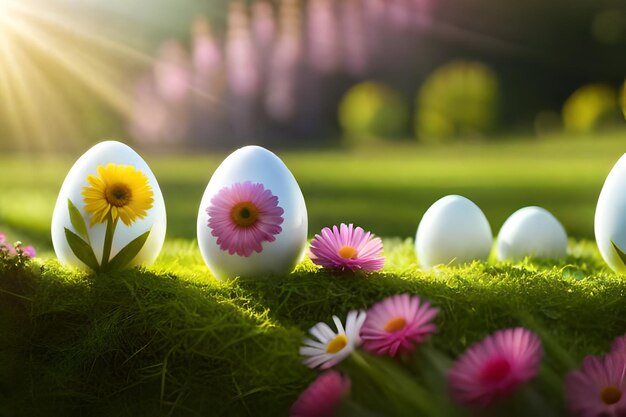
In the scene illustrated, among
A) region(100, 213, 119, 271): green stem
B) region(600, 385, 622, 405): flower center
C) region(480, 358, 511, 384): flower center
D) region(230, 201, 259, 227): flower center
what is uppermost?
region(230, 201, 259, 227): flower center

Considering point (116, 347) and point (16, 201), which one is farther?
point (16, 201)

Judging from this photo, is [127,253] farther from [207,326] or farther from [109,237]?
[207,326]

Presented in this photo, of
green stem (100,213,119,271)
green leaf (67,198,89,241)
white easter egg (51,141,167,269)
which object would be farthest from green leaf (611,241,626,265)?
green leaf (67,198,89,241)

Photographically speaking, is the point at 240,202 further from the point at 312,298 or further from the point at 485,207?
the point at 485,207

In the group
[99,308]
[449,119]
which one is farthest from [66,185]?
[449,119]

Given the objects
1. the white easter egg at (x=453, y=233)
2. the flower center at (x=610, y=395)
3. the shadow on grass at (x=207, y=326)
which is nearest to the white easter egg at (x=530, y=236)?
the white easter egg at (x=453, y=233)

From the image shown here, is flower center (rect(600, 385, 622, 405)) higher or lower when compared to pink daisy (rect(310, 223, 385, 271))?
lower

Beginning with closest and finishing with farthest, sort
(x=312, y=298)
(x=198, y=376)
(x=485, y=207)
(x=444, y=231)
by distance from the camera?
(x=198, y=376)
(x=312, y=298)
(x=444, y=231)
(x=485, y=207)

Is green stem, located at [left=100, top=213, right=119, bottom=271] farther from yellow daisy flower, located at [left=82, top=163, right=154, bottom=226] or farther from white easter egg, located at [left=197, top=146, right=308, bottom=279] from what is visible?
white easter egg, located at [left=197, top=146, right=308, bottom=279]
